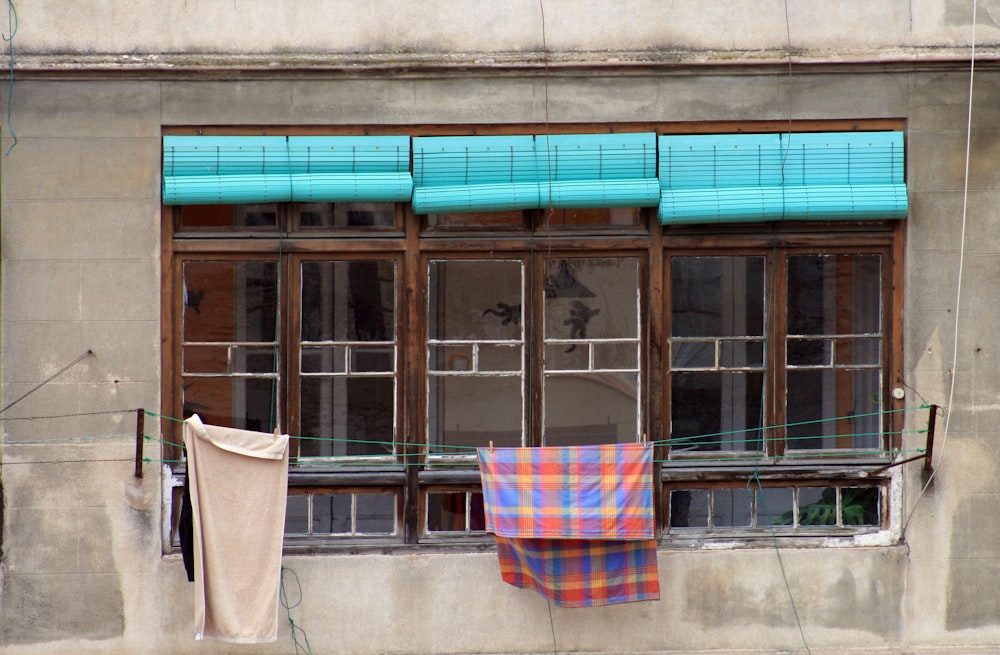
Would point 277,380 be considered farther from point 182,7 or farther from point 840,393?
point 840,393

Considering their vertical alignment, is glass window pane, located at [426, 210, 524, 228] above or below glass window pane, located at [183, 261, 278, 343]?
above

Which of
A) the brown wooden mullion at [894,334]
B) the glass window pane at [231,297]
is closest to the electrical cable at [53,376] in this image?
the glass window pane at [231,297]

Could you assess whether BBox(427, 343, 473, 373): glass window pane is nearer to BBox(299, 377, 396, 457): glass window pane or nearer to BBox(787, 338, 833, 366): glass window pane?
BBox(299, 377, 396, 457): glass window pane

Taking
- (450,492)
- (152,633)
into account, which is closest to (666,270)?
(450,492)

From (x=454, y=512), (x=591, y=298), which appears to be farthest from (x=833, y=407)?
(x=454, y=512)

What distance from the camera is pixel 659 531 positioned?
23.6ft

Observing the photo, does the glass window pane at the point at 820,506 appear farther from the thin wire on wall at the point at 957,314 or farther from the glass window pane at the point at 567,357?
the glass window pane at the point at 567,357

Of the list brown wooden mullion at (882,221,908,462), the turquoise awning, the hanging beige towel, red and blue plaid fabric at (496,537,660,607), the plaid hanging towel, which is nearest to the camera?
the hanging beige towel

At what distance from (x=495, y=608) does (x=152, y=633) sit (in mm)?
2220

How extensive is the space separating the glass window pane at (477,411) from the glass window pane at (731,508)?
1.39m

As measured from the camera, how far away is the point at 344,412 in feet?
23.8

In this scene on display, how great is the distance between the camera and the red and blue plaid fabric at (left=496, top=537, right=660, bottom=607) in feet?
22.6

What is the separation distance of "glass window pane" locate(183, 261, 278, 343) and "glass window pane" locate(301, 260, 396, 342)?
247 mm

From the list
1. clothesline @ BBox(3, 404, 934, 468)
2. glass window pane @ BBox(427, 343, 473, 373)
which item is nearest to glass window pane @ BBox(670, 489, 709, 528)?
clothesline @ BBox(3, 404, 934, 468)
